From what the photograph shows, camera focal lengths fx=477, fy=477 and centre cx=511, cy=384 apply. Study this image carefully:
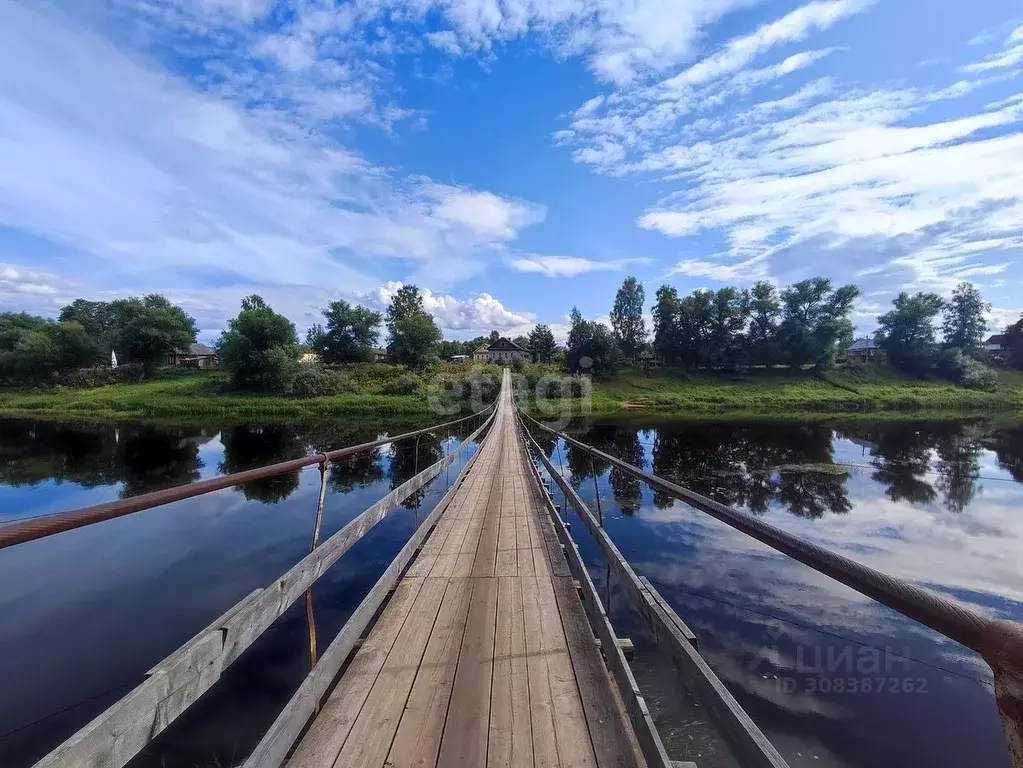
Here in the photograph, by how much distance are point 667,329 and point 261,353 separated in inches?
1468

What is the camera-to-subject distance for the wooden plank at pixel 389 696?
210cm

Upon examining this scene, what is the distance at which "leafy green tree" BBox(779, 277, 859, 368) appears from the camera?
45.9 m

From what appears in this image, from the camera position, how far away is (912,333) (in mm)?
48500

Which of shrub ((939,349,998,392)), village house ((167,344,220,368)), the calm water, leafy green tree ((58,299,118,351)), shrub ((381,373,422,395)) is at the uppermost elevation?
leafy green tree ((58,299,118,351))

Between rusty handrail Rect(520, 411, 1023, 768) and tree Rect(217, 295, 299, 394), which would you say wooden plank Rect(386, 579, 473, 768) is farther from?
tree Rect(217, 295, 299, 394)

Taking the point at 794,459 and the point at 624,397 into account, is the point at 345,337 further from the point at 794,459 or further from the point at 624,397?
the point at 794,459

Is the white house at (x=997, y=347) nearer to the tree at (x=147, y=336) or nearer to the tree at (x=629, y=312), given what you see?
the tree at (x=629, y=312)

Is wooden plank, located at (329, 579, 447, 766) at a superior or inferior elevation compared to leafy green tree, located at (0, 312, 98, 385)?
inferior

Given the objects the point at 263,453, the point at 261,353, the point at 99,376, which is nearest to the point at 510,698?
the point at 263,453

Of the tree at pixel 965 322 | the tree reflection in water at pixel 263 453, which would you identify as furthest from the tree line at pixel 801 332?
the tree reflection in water at pixel 263 453

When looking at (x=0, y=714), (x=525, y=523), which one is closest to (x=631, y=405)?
(x=525, y=523)

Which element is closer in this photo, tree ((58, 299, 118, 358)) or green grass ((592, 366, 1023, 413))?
green grass ((592, 366, 1023, 413))

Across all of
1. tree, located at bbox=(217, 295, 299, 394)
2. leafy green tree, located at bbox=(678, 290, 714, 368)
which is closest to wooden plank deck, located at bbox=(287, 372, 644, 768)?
tree, located at bbox=(217, 295, 299, 394)

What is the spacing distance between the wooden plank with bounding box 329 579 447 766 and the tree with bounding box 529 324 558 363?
5849cm
